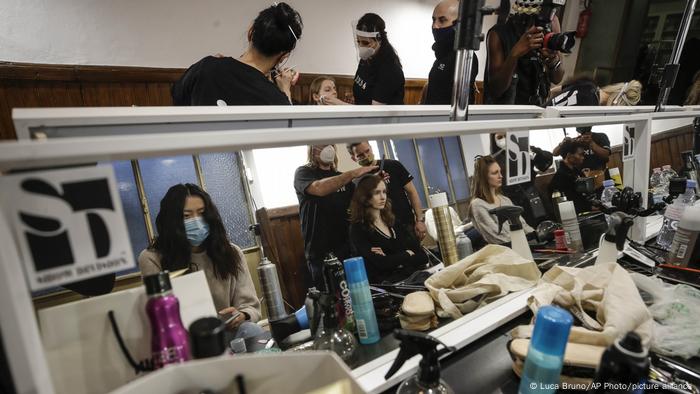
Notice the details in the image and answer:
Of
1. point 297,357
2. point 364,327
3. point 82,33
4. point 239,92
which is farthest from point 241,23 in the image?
point 297,357

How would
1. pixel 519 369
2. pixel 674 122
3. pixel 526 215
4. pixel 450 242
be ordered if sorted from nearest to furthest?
pixel 519 369
pixel 450 242
pixel 526 215
pixel 674 122

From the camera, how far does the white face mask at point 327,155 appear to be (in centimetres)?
75

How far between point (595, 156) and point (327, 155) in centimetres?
104

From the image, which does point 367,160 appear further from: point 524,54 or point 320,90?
point 320,90

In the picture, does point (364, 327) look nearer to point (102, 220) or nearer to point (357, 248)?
point (357, 248)

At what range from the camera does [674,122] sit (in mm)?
1564

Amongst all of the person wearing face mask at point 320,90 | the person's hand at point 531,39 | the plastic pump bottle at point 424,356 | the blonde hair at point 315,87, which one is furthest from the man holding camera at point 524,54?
the blonde hair at point 315,87

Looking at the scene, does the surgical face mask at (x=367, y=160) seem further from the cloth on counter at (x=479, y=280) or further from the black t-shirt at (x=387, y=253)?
the cloth on counter at (x=479, y=280)

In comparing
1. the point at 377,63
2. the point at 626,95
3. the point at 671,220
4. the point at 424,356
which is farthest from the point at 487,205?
the point at 626,95

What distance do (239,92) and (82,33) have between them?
1587mm

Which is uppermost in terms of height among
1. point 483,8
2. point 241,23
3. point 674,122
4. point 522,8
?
point 241,23

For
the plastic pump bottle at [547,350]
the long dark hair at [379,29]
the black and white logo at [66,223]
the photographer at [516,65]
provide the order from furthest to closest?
the long dark hair at [379,29]
the photographer at [516,65]
the plastic pump bottle at [547,350]
the black and white logo at [66,223]

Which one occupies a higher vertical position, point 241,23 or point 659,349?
point 241,23

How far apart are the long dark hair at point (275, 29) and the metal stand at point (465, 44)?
2.53ft
